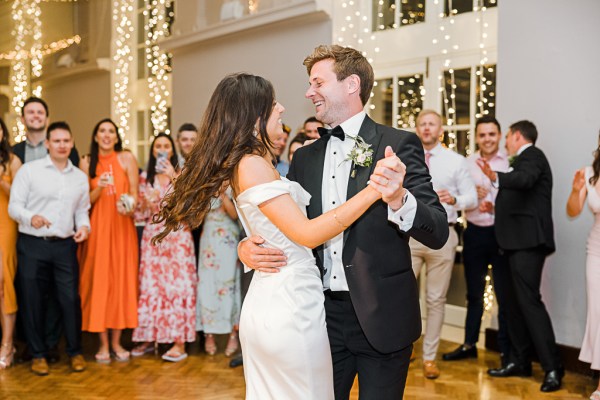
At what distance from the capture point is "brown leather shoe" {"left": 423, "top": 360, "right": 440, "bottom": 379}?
4520 millimetres

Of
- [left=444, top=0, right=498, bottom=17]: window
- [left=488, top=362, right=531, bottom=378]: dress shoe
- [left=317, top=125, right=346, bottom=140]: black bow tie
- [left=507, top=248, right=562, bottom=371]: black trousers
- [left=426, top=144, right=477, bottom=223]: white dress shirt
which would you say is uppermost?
[left=444, top=0, right=498, bottom=17]: window

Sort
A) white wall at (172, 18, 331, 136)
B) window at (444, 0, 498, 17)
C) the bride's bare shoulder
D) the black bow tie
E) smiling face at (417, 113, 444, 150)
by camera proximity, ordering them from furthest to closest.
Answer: white wall at (172, 18, 331, 136) < window at (444, 0, 498, 17) < smiling face at (417, 113, 444, 150) < the black bow tie < the bride's bare shoulder

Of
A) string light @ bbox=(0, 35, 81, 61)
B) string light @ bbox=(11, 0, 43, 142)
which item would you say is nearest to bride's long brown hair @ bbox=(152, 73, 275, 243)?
string light @ bbox=(11, 0, 43, 142)

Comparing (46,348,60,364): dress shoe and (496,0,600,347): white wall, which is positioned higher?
(496,0,600,347): white wall

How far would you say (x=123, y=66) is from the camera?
9727 mm

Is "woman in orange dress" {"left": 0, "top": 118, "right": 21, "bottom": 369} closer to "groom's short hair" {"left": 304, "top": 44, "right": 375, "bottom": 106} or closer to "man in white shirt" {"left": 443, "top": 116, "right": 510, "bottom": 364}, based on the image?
"man in white shirt" {"left": 443, "top": 116, "right": 510, "bottom": 364}

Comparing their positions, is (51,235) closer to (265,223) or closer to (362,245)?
(265,223)

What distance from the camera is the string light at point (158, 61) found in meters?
9.14

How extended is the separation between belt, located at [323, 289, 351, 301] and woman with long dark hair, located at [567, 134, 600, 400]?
95.0 inches

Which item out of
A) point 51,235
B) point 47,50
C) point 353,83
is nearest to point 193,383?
point 51,235

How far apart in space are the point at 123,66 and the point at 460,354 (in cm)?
674

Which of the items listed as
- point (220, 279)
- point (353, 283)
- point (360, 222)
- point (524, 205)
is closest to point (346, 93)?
point (360, 222)

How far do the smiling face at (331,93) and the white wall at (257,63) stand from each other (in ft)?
14.5

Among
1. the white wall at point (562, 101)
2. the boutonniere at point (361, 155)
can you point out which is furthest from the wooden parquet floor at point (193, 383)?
the boutonniere at point (361, 155)
